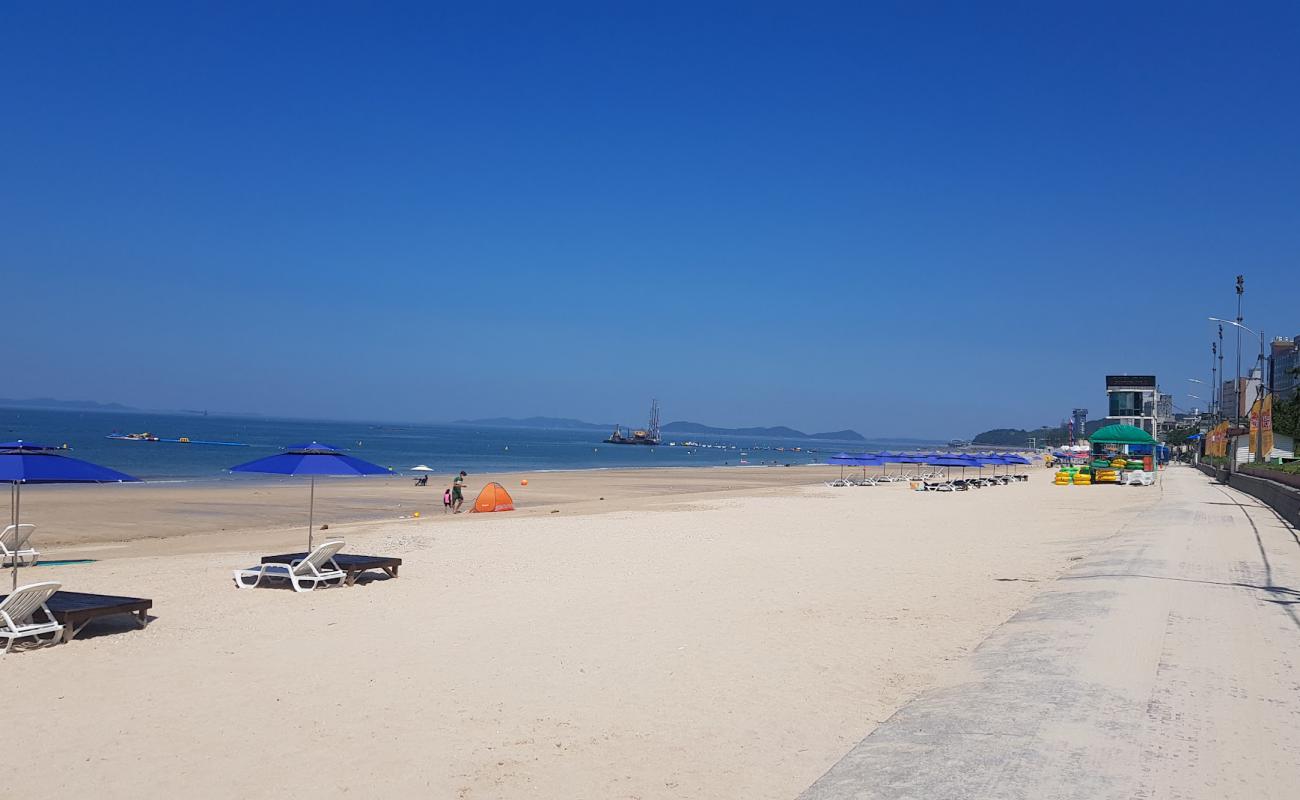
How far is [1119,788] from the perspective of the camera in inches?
183

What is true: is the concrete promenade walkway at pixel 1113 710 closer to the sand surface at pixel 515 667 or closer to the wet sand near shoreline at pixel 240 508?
the sand surface at pixel 515 667

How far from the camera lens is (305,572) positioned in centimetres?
1175

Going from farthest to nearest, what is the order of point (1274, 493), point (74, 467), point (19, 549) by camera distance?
point (1274, 493) < point (19, 549) < point (74, 467)

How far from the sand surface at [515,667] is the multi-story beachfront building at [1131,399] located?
4031 inches

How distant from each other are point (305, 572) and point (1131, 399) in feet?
375

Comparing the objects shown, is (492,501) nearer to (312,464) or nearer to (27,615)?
(312,464)

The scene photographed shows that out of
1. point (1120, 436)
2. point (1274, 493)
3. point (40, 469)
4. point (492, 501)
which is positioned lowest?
point (492, 501)

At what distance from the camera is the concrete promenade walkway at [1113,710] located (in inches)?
188

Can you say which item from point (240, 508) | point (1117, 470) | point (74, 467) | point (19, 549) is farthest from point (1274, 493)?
point (240, 508)

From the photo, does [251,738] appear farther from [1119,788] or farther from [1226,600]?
[1226,600]

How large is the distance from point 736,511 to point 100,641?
17746 millimetres

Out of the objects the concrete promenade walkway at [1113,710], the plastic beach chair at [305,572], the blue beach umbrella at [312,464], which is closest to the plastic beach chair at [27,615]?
the plastic beach chair at [305,572]

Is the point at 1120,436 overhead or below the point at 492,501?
overhead

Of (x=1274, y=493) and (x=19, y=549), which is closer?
(x=19, y=549)
